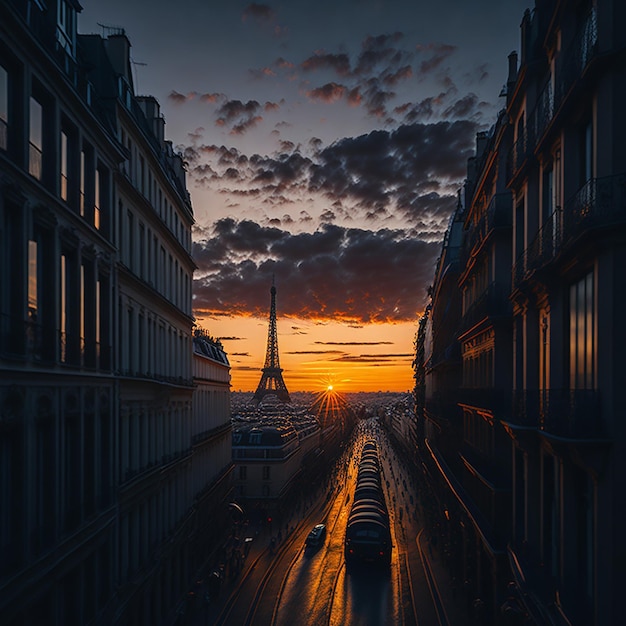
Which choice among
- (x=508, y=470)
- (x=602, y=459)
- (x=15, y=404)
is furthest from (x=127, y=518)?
(x=602, y=459)

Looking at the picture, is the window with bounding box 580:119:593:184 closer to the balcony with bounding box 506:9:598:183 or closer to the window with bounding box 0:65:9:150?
the balcony with bounding box 506:9:598:183

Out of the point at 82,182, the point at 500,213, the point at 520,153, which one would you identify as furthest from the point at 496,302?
the point at 82,182

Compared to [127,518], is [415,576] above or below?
below

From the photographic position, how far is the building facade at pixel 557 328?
1412 centimetres

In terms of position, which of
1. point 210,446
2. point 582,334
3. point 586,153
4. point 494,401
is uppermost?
point 586,153

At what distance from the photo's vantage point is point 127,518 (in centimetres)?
2862

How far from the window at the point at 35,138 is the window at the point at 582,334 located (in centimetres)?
1421

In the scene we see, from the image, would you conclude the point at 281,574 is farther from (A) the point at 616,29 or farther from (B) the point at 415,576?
(A) the point at 616,29

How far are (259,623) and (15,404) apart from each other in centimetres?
2640

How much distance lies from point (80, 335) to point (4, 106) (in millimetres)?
7998

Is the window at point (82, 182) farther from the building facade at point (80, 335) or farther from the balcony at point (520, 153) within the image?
the balcony at point (520, 153)

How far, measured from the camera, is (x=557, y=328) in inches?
747

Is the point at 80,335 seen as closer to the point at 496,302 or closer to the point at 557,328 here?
the point at 557,328

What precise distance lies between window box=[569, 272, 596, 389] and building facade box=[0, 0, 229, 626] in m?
13.6
